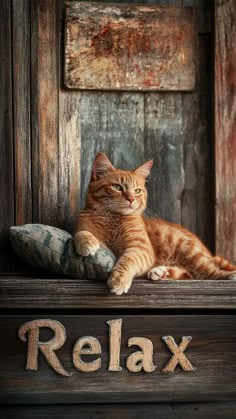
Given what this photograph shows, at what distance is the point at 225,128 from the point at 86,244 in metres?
1.05

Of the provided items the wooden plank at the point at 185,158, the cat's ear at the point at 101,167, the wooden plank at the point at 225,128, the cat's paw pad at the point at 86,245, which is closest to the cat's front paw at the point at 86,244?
the cat's paw pad at the point at 86,245

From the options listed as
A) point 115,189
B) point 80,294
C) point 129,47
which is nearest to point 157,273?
point 80,294

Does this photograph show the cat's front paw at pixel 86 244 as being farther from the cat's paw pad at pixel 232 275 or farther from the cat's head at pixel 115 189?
the cat's paw pad at pixel 232 275

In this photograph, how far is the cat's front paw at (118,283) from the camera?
2.81 m

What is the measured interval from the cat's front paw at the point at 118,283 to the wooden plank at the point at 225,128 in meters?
0.83

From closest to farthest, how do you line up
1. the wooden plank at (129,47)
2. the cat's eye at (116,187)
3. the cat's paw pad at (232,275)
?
1. the cat's paw pad at (232,275)
2. the cat's eye at (116,187)
3. the wooden plank at (129,47)

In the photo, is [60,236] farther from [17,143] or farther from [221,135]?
[221,135]

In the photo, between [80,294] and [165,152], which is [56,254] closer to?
[80,294]

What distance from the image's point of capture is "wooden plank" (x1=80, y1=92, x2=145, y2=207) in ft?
11.6

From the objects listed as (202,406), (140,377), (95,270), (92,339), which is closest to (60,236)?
(95,270)

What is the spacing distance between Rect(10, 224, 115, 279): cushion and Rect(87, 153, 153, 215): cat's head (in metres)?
0.24

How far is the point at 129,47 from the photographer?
11.5 ft

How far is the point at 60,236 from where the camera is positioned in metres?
3.01

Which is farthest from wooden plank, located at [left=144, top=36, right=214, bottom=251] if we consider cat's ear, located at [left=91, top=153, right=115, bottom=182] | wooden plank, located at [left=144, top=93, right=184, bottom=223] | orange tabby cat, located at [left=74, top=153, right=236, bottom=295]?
cat's ear, located at [left=91, top=153, right=115, bottom=182]
